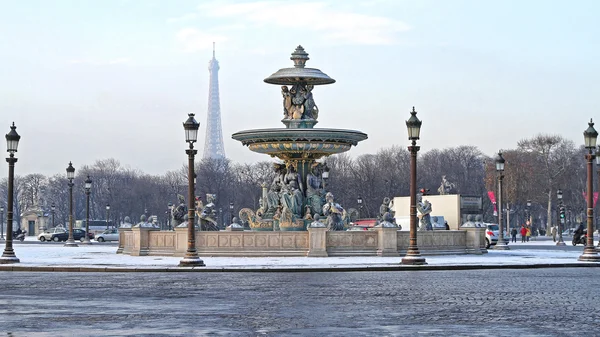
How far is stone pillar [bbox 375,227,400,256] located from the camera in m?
38.3

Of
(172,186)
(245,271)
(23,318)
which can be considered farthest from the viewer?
(172,186)

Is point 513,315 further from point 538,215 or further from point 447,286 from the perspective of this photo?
point 538,215

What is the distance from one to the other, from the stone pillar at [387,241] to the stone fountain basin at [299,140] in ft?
21.1

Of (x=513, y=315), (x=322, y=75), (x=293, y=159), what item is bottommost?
(x=513, y=315)

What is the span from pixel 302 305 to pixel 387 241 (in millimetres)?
19817

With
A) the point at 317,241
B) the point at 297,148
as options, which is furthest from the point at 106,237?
the point at 317,241

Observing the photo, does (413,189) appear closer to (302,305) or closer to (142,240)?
(142,240)

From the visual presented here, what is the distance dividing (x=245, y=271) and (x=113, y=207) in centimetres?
10829

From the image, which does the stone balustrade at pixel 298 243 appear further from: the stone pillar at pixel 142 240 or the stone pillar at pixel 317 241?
the stone pillar at pixel 142 240

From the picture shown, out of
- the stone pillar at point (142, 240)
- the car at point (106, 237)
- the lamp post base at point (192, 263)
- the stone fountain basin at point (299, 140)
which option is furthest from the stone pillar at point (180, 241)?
the car at point (106, 237)

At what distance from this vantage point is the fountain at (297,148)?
143ft

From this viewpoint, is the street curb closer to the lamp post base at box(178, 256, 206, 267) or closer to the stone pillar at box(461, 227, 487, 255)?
the lamp post base at box(178, 256, 206, 267)

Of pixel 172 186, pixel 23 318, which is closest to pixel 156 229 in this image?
pixel 23 318

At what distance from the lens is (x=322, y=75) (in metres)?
45.3
